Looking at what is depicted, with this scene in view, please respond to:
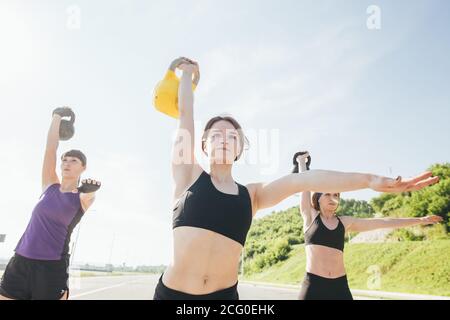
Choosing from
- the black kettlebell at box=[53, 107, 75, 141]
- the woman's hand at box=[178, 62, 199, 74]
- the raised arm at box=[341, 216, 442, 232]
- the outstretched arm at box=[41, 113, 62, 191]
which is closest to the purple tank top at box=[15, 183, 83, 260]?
the outstretched arm at box=[41, 113, 62, 191]

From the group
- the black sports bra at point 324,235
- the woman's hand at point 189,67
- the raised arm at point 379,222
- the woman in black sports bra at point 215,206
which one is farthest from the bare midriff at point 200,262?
the raised arm at point 379,222

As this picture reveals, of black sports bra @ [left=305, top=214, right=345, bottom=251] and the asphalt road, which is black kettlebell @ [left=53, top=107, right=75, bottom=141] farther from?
the asphalt road

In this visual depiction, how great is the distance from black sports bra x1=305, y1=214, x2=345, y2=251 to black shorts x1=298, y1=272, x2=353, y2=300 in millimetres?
445

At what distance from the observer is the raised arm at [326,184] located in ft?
6.31

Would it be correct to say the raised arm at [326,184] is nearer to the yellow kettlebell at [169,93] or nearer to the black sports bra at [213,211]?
the black sports bra at [213,211]

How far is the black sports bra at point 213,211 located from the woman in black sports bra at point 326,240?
2.47m

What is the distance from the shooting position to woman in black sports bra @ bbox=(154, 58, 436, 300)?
2.13 meters

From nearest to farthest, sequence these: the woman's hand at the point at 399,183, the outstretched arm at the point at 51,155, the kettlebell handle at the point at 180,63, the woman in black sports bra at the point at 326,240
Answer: the woman's hand at the point at 399,183 < the kettlebell handle at the point at 180,63 < the outstretched arm at the point at 51,155 < the woman in black sports bra at the point at 326,240

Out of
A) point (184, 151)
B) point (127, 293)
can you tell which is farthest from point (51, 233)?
point (127, 293)

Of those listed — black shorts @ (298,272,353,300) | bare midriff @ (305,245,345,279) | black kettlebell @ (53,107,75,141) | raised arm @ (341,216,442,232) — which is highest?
black kettlebell @ (53,107,75,141)

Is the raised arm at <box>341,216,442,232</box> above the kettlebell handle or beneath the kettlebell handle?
beneath

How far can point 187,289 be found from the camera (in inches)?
83.5

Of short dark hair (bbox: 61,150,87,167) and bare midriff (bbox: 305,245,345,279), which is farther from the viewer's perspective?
bare midriff (bbox: 305,245,345,279)
